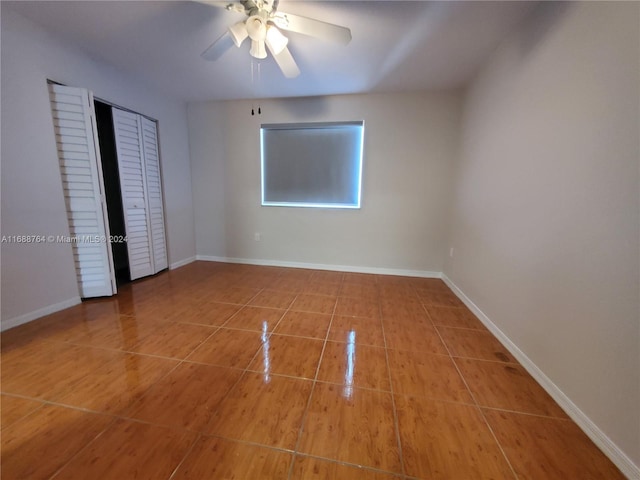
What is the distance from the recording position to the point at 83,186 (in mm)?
2344

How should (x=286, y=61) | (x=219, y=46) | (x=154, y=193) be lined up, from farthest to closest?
(x=154, y=193)
(x=286, y=61)
(x=219, y=46)

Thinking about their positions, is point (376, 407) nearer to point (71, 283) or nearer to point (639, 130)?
point (639, 130)

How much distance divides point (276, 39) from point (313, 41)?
538mm

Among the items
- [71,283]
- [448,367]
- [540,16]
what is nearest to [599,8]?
[540,16]

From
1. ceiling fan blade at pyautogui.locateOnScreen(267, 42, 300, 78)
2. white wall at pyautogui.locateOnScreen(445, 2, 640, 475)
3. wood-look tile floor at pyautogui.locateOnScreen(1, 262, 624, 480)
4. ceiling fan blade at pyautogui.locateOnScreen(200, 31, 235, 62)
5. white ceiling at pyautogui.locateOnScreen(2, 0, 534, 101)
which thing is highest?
white ceiling at pyautogui.locateOnScreen(2, 0, 534, 101)

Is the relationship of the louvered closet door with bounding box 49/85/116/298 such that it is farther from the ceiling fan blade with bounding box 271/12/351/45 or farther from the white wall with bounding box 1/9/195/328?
the ceiling fan blade with bounding box 271/12/351/45

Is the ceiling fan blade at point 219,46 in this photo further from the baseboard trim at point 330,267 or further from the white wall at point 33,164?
the baseboard trim at point 330,267

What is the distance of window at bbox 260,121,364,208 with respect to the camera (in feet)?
11.2

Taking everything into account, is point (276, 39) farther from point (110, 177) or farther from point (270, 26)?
point (110, 177)

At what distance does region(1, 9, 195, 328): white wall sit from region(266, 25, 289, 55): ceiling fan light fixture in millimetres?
2054

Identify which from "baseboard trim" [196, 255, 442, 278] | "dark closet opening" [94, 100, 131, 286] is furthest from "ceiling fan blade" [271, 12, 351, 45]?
"dark closet opening" [94, 100, 131, 286]

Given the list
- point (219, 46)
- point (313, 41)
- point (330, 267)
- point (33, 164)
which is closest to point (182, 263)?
point (33, 164)

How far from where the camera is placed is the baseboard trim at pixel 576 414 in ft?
3.23

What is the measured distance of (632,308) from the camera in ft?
3.26
